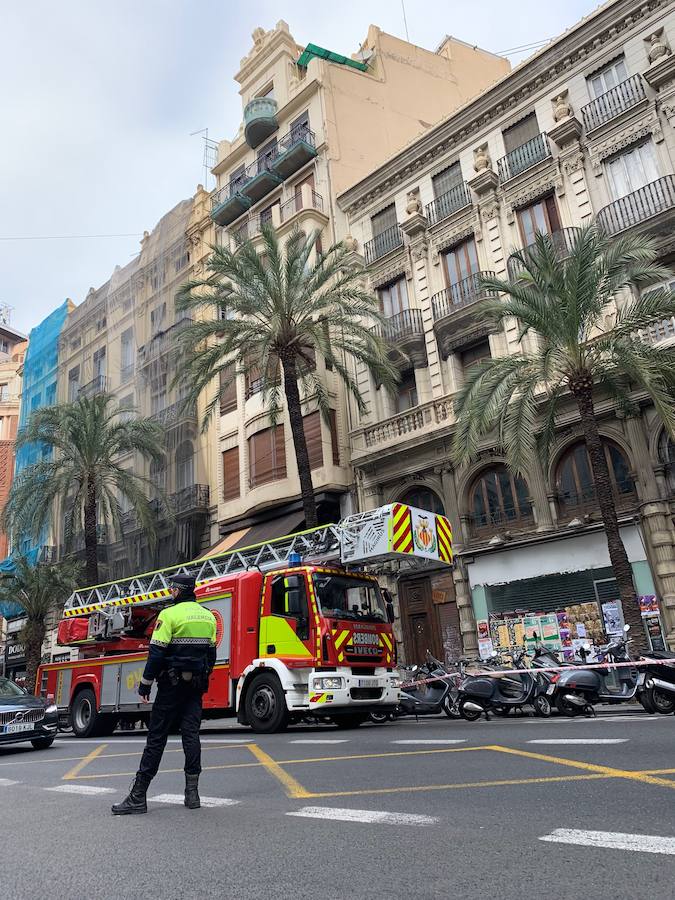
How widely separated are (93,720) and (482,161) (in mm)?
20103

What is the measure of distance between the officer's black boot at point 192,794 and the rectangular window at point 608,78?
73.8 ft

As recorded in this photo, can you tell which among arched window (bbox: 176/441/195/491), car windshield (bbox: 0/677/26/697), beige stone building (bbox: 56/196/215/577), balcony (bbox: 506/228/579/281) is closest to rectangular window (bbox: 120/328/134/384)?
beige stone building (bbox: 56/196/215/577)

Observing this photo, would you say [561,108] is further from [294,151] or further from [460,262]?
[294,151]

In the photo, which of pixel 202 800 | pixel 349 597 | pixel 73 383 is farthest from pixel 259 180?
pixel 202 800

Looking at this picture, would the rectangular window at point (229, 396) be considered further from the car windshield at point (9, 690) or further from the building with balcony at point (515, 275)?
the car windshield at point (9, 690)

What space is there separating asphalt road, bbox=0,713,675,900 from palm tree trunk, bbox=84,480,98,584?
18.4 metres

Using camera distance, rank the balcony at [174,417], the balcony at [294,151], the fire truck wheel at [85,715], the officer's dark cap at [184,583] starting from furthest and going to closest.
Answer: the balcony at [174,417], the balcony at [294,151], the fire truck wheel at [85,715], the officer's dark cap at [184,583]

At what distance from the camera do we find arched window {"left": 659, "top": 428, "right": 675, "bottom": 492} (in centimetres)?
1795

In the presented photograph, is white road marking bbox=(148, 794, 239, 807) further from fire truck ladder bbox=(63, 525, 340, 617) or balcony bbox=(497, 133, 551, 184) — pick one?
balcony bbox=(497, 133, 551, 184)

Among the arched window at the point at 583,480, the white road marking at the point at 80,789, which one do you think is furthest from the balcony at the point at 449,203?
the white road marking at the point at 80,789

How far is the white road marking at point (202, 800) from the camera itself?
5371 mm

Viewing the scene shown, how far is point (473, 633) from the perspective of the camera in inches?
815

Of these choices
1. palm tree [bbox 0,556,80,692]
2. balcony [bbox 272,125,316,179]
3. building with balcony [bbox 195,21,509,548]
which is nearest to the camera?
building with balcony [bbox 195,21,509,548]

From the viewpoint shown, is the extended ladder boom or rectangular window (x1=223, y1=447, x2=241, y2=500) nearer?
the extended ladder boom
